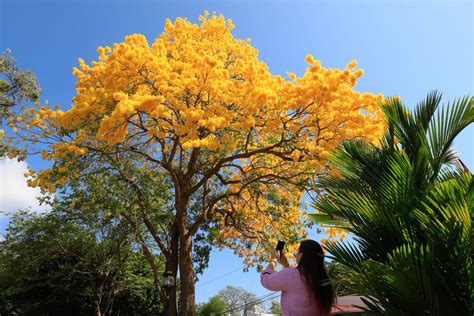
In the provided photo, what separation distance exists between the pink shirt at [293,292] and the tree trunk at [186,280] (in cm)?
725

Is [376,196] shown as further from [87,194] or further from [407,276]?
[87,194]

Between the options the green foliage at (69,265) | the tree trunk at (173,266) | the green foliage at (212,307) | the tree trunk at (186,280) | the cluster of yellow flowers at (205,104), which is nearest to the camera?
the cluster of yellow flowers at (205,104)

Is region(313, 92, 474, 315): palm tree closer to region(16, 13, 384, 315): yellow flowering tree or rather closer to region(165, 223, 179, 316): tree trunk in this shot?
region(16, 13, 384, 315): yellow flowering tree

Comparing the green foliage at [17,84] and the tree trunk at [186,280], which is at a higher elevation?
the green foliage at [17,84]

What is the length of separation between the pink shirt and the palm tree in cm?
42

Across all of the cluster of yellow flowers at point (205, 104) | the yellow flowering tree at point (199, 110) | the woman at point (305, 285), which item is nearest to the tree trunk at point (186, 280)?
the yellow flowering tree at point (199, 110)

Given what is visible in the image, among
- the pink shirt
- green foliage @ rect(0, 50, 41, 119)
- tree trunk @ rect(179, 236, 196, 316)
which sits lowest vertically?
the pink shirt

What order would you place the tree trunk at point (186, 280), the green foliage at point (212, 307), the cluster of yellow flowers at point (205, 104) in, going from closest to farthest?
the cluster of yellow flowers at point (205, 104) → the tree trunk at point (186, 280) → the green foliage at point (212, 307)

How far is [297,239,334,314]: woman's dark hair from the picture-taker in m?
2.46

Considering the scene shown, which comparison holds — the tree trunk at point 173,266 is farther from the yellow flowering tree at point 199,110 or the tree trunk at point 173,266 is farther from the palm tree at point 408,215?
the palm tree at point 408,215

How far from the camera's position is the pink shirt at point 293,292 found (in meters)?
2.42

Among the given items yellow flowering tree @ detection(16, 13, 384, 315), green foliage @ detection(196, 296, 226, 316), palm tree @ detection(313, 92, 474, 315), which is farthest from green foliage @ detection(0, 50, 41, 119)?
green foliage @ detection(196, 296, 226, 316)

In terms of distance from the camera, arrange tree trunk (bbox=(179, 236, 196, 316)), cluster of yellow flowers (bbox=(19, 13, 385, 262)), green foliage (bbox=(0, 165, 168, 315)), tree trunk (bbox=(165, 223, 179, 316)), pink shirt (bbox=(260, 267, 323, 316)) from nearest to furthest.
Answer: pink shirt (bbox=(260, 267, 323, 316)) → cluster of yellow flowers (bbox=(19, 13, 385, 262)) → tree trunk (bbox=(179, 236, 196, 316)) → tree trunk (bbox=(165, 223, 179, 316)) → green foliage (bbox=(0, 165, 168, 315))

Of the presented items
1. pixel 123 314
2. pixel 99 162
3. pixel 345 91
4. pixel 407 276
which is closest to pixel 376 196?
pixel 407 276
